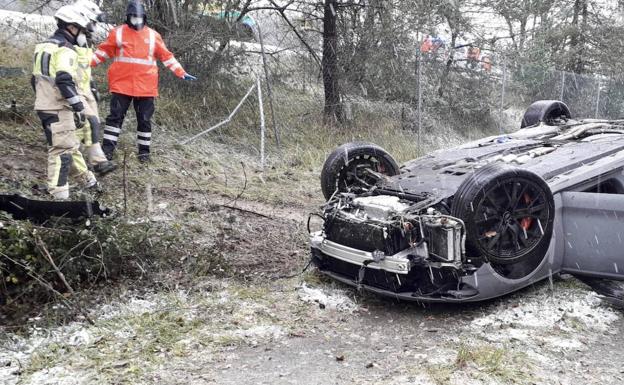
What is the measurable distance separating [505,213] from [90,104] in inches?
173

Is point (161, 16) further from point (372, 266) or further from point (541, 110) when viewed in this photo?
point (372, 266)

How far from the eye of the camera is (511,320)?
3947mm

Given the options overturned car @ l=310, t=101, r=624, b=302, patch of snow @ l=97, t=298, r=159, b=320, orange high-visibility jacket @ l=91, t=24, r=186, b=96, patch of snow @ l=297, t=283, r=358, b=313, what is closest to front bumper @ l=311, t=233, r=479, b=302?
overturned car @ l=310, t=101, r=624, b=302

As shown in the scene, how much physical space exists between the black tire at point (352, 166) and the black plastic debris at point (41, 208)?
1.89m

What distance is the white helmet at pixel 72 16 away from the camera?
540 centimetres

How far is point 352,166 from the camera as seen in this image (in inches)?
196

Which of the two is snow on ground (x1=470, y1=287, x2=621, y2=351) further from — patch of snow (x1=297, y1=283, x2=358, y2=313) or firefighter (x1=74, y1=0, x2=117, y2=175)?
firefighter (x1=74, y1=0, x2=117, y2=175)

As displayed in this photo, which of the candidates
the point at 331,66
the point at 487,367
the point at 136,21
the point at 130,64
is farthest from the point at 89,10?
the point at 331,66

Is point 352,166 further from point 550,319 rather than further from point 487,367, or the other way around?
point 487,367

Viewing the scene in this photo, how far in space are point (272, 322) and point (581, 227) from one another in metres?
2.25

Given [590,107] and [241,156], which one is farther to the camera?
[590,107]

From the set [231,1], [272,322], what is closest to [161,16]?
[231,1]

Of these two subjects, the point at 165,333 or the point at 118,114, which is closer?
the point at 165,333

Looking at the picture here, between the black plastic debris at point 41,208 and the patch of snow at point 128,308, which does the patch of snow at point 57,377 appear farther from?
the black plastic debris at point 41,208
